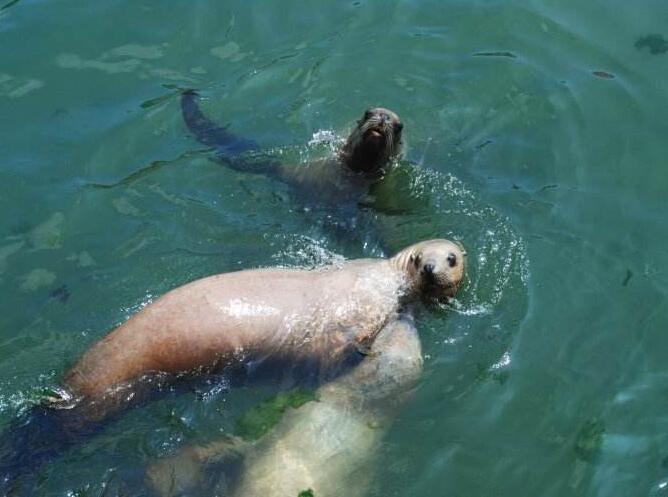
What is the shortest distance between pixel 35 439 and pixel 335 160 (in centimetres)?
443

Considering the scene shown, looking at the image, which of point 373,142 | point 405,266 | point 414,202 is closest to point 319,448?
point 405,266

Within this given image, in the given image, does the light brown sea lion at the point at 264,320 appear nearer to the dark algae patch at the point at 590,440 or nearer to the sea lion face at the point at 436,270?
the sea lion face at the point at 436,270

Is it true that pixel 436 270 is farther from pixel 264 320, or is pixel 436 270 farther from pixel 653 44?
pixel 653 44

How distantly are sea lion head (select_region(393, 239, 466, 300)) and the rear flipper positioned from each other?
7.13 ft

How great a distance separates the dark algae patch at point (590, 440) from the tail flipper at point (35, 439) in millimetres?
3606

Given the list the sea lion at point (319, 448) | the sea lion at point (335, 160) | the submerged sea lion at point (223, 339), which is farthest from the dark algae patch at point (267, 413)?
the sea lion at point (335, 160)

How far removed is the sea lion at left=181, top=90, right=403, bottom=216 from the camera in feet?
31.3

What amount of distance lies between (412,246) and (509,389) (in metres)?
1.58

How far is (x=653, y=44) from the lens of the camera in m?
11.3

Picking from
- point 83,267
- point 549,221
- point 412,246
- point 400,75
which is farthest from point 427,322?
point 400,75

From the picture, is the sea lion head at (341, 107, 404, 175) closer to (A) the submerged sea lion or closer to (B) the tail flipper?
(A) the submerged sea lion

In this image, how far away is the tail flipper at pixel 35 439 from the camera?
6535 mm

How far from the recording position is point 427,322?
8.08m

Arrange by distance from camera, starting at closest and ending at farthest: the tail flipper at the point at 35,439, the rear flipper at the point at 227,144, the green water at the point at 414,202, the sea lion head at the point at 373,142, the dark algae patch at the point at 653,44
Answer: the tail flipper at the point at 35,439, the green water at the point at 414,202, the sea lion head at the point at 373,142, the rear flipper at the point at 227,144, the dark algae patch at the point at 653,44
